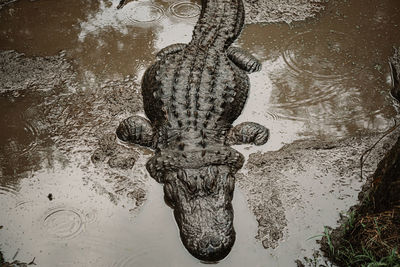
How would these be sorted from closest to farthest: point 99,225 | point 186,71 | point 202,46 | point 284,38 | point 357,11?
1. point 99,225
2. point 186,71
3. point 202,46
4. point 284,38
5. point 357,11

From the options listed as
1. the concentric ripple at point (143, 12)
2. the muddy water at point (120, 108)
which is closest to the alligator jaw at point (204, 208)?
the muddy water at point (120, 108)

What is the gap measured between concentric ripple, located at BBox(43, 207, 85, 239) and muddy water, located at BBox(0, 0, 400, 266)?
0.01 m

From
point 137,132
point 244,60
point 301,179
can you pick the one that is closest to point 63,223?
point 137,132

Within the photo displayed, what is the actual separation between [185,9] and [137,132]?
298cm

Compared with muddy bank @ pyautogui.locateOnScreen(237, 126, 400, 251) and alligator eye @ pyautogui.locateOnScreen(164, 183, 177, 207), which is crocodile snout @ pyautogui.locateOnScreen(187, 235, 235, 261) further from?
alligator eye @ pyautogui.locateOnScreen(164, 183, 177, 207)

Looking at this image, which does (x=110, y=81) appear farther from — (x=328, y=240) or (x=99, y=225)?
(x=328, y=240)

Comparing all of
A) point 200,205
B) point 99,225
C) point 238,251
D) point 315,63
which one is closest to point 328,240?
point 238,251

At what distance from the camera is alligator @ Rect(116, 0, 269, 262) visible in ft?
12.2

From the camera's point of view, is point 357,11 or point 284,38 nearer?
point 284,38

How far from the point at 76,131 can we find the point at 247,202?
2.29 metres

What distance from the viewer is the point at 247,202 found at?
4195mm

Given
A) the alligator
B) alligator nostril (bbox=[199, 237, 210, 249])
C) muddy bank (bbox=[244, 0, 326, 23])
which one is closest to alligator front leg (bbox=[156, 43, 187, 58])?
the alligator

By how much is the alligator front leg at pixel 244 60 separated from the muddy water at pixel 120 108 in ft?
0.51

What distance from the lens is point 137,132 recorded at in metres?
4.68
